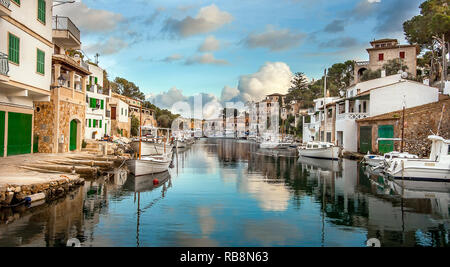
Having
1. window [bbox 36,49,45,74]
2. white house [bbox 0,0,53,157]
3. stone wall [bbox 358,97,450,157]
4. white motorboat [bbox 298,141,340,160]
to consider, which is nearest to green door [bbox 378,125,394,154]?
stone wall [bbox 358,97,450,157]

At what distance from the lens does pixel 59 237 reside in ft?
38.6

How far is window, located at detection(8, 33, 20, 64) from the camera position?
19.8 meters

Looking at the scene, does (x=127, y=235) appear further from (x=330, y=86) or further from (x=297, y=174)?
(x=330, y=86)

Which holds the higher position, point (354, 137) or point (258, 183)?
point (354, 137)

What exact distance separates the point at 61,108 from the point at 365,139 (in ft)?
107

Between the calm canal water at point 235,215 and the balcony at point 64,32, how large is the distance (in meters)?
12.8

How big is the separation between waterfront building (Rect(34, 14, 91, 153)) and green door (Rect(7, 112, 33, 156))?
0.92m

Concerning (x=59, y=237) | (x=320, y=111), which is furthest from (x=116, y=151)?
(x=320, y=111)

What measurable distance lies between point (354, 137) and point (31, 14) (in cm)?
3747

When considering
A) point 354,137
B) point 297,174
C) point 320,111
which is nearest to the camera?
point 297,174

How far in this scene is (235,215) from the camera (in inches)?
618

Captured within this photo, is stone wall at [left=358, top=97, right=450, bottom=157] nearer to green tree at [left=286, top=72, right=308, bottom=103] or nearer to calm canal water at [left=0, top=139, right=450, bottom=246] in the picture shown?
calm canal water at [left=0, top=139, right=450, bottom=246]

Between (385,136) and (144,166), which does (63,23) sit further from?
(385,136)

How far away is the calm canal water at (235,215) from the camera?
12.0 m
